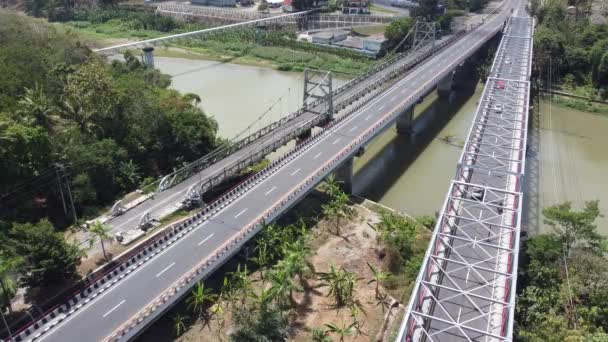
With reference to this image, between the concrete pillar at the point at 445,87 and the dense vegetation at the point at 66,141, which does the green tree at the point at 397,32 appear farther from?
the dense vegetation at the point at 66,141

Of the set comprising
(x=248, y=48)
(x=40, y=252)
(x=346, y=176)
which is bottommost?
(x=346, y=176)

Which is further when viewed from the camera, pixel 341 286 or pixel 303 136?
pixel 303 136

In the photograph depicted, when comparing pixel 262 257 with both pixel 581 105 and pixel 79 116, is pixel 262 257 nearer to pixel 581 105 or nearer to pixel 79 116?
pixel 79 116

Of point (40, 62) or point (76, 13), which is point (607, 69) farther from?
point (76, 13)

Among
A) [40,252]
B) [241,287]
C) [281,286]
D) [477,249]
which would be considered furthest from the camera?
[241,287]

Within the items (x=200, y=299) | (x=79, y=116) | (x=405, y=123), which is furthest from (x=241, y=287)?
(x=405, y=123)

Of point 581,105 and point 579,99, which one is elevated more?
point 579,99

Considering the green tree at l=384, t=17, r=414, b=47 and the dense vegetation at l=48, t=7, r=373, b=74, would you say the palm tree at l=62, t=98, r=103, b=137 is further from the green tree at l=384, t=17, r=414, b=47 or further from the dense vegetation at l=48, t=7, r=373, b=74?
the green tree at l=384, t=17, r=414, b=47

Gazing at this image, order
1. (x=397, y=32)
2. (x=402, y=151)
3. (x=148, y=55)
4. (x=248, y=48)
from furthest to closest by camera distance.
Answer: (x=248, y=48), (x=397, y=32), (x=148, y=55), (x=402, y=151)
